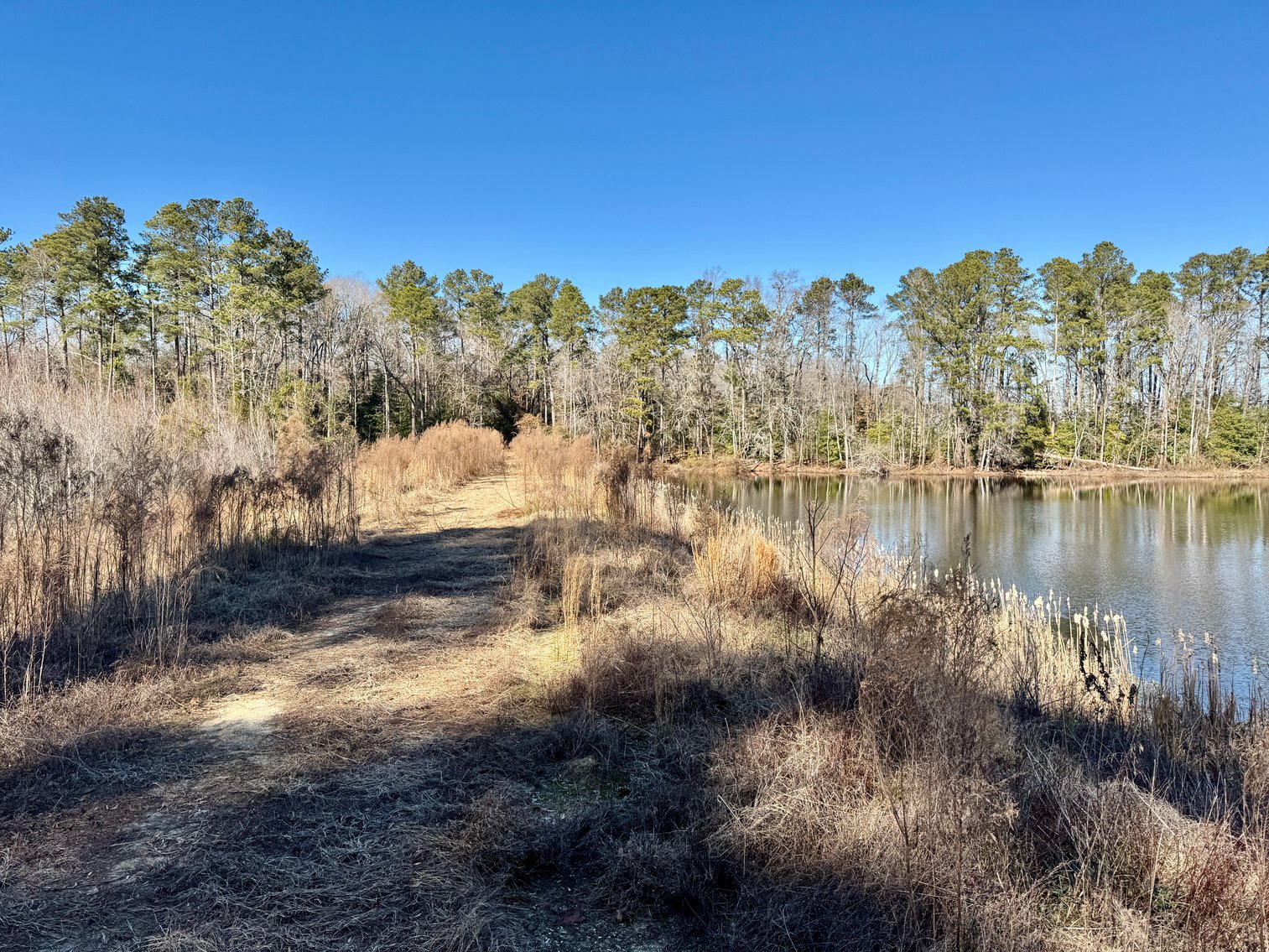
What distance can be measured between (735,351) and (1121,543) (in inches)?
1001

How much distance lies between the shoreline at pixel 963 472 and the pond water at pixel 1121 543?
90.9 inches

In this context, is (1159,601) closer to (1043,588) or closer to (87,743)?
(1043,588)

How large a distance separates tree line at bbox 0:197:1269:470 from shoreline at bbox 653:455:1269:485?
2.84ft

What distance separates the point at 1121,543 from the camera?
49.6 ft

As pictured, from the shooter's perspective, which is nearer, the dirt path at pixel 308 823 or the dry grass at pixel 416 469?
the dirt path at pixel 308 823

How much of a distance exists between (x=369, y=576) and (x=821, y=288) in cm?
4037

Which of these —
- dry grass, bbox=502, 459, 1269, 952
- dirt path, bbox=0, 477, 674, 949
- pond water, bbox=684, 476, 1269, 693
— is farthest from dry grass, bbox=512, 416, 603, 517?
dry grass, bbox=502, 459, 1269, 952

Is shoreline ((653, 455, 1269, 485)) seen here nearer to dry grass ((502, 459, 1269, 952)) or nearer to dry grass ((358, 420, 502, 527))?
dry grass ((358, 420, 502, 527))

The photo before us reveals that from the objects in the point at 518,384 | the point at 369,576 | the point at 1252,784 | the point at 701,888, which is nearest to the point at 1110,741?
the point at 1252,784

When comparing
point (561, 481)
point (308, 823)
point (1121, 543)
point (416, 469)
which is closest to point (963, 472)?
point (1121, 543)

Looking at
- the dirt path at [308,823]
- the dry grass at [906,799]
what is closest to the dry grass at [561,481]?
the dirt path at [308,823]

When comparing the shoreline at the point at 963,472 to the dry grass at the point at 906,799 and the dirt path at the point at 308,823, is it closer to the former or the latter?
the dry grass at the point at 906,799

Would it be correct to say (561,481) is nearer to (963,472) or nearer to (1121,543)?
(1121,543)

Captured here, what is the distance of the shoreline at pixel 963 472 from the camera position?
31.3 meters
